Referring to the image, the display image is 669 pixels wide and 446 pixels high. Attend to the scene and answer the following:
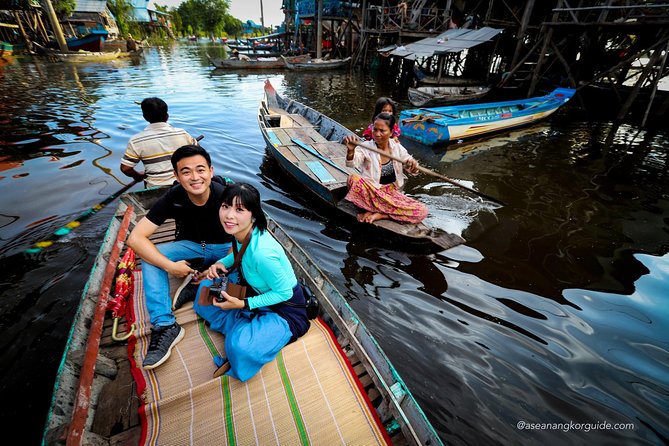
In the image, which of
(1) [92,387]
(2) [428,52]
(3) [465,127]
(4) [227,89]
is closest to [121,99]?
(4) [227,89]

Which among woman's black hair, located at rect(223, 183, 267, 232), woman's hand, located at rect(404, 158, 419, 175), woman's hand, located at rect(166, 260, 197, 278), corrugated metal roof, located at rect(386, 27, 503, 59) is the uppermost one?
corrugated metal roof, located at rect(386, 27, 503, 59)

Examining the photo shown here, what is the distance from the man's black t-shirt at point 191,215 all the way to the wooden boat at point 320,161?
7.90ft

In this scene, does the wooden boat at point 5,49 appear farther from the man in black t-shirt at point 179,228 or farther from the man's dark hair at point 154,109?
the man in black t-shirt at point 179,228

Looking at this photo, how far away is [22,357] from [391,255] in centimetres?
467

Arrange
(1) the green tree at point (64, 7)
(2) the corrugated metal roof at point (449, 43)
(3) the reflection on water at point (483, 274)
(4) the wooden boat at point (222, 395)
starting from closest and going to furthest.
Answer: (4) the wooden boat at point (222, 395) → (3) the reflection on water at point (483, 274) → (2) the corrugated metal roof at point (449, 43) → (1) the green tree at point (64, 7)

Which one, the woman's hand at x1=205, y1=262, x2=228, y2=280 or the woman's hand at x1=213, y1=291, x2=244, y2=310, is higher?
the woman's hand at x1=205, y1=262, x2=228, y2=280

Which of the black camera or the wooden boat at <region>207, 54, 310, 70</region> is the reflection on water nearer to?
the black camera

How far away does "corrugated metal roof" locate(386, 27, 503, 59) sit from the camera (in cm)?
1337

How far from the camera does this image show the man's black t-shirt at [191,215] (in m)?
2.72

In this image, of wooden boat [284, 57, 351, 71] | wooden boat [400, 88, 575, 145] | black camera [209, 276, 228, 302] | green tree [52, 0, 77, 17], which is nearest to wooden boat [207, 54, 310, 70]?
wooden boat [284, 57, 351, 71]

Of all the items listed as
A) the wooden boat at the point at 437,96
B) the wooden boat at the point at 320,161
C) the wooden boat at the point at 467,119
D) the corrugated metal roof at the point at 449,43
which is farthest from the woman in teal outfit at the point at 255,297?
the corrugated metal roof at the point at 449,43

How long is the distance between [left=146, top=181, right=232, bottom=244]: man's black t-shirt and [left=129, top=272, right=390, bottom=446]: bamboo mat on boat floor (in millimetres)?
1062

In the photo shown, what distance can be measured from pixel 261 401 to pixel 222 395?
0.95 ft

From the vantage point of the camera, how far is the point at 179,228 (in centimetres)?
310
